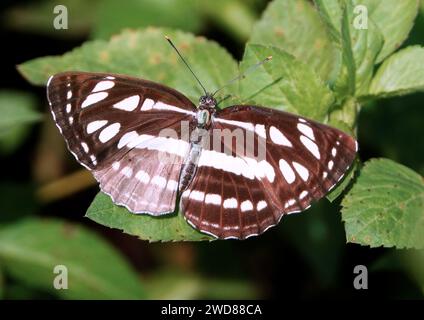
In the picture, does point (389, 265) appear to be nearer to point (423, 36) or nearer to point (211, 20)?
point (423, 36)

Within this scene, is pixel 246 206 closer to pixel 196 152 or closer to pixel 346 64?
pixel 196 152

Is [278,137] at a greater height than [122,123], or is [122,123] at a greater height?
[122,123]

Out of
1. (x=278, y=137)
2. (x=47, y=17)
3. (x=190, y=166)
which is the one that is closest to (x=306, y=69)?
(x=278, y=137)

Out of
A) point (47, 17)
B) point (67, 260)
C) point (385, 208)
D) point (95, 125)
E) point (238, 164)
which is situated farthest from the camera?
point (47, 17)

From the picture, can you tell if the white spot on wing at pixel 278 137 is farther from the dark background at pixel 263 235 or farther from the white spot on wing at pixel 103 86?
the dark background at pixel 263 235

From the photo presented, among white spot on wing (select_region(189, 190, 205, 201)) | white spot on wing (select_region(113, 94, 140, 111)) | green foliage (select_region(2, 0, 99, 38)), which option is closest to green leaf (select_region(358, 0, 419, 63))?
white spot on wing (select_region(189, 190, 205, 201))

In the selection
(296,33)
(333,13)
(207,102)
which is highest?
(296,33)

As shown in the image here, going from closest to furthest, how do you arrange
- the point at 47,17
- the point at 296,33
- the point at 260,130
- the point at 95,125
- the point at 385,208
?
the point at 385,208, the point at 260,130, the point at 95,125, the point at 296,33, the point at 47,17

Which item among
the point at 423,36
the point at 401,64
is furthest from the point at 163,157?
the point at 423,36
